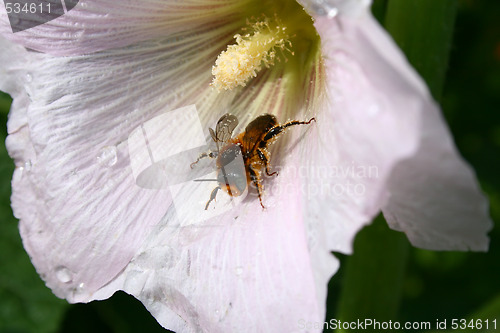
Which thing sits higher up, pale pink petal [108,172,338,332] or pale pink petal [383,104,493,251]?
pale pink petal [383,104,493,251]

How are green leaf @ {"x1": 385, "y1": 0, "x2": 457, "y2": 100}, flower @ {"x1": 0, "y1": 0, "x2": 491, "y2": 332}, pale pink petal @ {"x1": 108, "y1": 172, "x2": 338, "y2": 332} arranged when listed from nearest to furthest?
1. flower @ {"x1": 0, "y1": 0, "x2": 491, "y2": 332}
2. pale pink petal @ {"x1": 108, "y1": 172, "x2": 338, "y2": 332}
3. green leaf @ {"x1": 385, "y1": 0, "x2": 457, "y2": 100}

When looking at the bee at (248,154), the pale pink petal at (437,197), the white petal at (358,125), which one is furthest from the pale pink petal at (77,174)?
the pale pink petal at (437,197)

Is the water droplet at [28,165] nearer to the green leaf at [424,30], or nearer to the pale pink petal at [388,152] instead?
the pale pink petal at [388,152]

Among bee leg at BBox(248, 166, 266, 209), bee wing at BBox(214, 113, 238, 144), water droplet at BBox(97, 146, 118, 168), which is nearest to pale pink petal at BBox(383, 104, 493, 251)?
bee leg at BBox(248, 166, 266, 209)

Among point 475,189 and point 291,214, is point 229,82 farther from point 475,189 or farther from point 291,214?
point 475,189

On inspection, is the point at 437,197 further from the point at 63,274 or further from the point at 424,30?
the point at 63,274

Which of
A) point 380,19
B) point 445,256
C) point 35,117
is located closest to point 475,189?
point 380,19

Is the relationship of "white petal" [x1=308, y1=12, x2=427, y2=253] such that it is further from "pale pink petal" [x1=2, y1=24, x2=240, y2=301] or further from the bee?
"pale pink petal" [x1=2, y1=24, x2=240, y2=301]

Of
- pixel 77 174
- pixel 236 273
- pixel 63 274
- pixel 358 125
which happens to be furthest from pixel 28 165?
pixel 358 125
